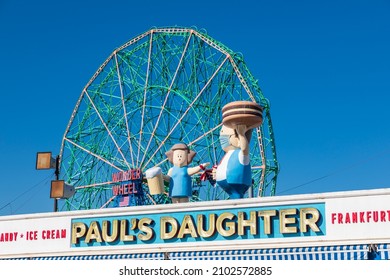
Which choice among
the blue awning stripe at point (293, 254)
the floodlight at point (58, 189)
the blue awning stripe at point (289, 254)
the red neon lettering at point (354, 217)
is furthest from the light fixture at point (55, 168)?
the red neon lettering at point (354, 217)

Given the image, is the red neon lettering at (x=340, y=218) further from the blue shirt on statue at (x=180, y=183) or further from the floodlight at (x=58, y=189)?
the floodlight at (x=58, y=189)

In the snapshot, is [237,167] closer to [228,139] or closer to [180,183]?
[228,139]

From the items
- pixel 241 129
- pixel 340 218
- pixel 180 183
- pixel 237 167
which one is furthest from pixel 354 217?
pixel 180 183

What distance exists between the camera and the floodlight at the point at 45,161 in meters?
Answer: 25.2

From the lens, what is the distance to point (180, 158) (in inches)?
876

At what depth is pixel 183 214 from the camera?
19.2 metres

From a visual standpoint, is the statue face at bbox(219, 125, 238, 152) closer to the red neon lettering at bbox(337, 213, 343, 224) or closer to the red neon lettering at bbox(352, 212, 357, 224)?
the red neon lettering at bbox(337, 213, 343, 224)

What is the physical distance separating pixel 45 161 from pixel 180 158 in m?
5.23

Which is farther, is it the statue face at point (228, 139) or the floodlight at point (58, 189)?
the floodlight at point (58, 189)

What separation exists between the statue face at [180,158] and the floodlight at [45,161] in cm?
487

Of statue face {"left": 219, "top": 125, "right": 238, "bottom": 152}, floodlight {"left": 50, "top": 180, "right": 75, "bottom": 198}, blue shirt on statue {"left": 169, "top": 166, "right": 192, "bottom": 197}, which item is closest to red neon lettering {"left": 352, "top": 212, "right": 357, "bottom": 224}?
statue face {"left": 219, "top": 125, "right": 238, "bottom": 152}
